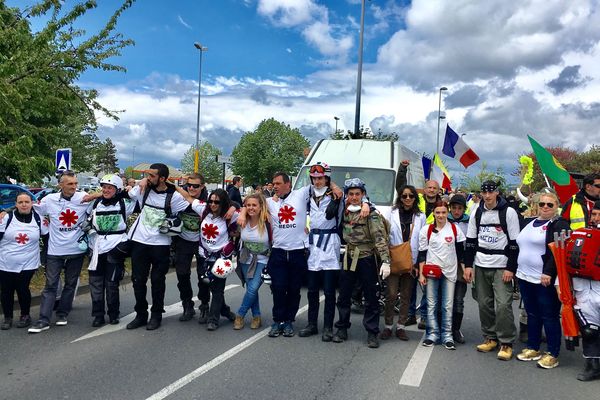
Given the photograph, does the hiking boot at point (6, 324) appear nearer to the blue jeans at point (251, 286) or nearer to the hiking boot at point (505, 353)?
the blue jeans at point (251, 286)

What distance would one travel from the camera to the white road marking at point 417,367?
4.70 meters

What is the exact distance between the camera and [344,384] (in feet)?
15.0

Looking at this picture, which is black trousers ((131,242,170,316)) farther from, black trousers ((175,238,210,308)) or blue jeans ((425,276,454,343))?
blue jeans ((425,276,454,343))

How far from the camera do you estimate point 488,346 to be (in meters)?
5.72

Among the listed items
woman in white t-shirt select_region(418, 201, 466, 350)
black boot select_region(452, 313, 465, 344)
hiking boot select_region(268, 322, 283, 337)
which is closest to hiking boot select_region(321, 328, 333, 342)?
hiking boot select_region(268, 322, 283, 337)

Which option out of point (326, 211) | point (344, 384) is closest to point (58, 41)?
point (326, 211)

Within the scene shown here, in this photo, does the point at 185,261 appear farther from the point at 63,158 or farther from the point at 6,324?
the point at 63,158

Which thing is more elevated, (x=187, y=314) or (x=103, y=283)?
(x=103, y=283)

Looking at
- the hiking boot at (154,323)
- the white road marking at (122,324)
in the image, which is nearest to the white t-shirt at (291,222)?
the hiking boot at (154,323)

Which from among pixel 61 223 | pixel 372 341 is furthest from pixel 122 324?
pixel 372 341

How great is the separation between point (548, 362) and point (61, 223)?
5.70 m

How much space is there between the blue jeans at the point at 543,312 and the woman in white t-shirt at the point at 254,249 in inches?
114

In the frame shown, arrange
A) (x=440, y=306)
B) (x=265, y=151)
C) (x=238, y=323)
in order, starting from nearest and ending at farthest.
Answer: (x=440, y=306) < (x=238, y=323) < (x=265, y=151)

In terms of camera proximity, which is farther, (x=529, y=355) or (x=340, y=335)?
(x=340, y=335)
